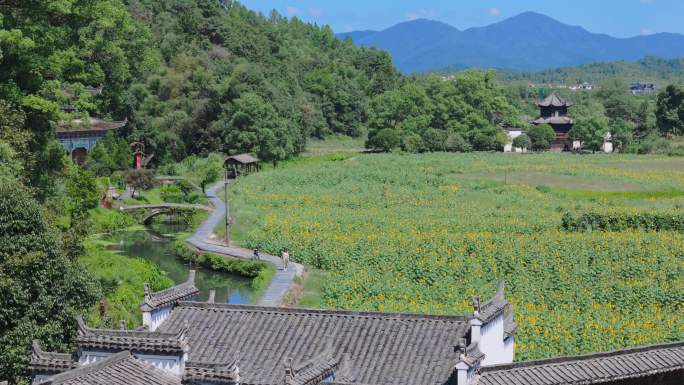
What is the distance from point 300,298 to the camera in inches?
1208

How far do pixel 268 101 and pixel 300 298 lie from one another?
45506 mm

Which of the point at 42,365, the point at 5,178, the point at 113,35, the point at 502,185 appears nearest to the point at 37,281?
the point at 5,178

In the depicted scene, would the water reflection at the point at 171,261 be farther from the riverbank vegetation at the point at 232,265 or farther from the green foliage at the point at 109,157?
the green foliage at the point at 109,157

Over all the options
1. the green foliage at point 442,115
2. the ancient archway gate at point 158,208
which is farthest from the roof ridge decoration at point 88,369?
the green foliage at point 442,115

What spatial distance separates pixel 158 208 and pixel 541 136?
56923 millimetres

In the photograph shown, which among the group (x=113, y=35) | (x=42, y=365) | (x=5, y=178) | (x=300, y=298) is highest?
(x=113, y=35)

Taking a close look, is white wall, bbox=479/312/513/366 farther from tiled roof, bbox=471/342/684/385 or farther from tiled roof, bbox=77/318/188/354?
tiled roof, bbox=77/318/188/354

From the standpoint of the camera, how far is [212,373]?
1135 cm

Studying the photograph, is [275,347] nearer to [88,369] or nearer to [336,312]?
[336,312]

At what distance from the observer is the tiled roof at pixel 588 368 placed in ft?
38.7

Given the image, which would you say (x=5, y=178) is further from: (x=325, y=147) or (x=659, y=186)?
(x=325, y=147)

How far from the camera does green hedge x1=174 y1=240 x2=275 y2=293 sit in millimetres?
33281

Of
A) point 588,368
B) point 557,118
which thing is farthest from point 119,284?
point 557,118

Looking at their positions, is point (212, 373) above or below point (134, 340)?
below
